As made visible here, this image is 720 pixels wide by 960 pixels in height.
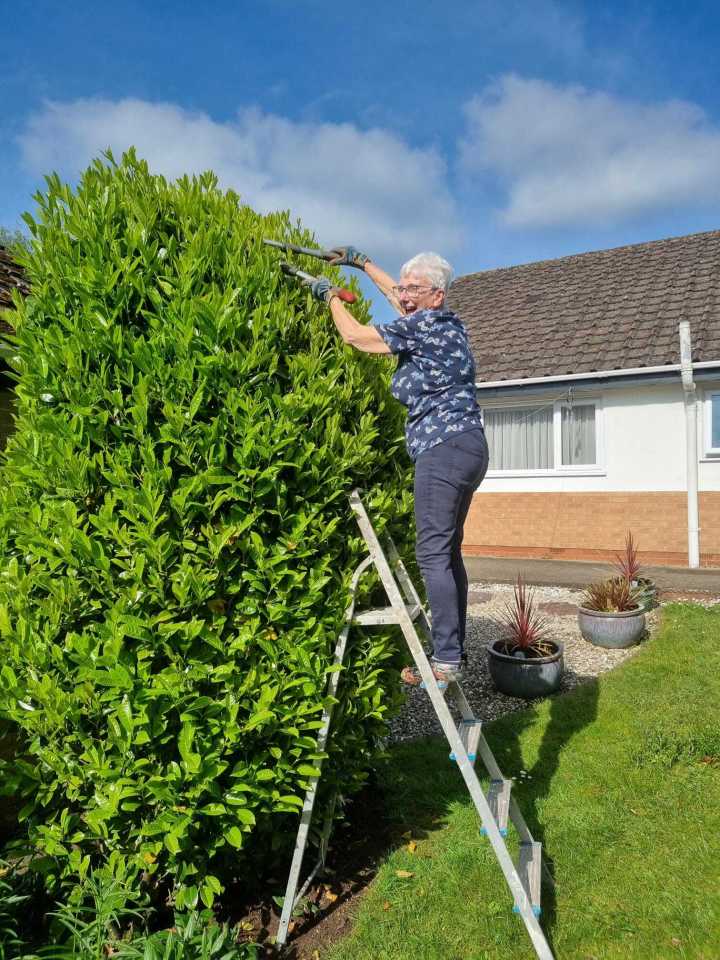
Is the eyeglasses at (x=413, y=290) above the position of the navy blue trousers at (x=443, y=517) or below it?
above

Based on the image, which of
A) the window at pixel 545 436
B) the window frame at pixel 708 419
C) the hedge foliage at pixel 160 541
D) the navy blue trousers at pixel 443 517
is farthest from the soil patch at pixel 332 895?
the window at pixel 545 436

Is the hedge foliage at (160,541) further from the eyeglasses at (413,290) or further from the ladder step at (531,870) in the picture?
the ladder step at (531,870)

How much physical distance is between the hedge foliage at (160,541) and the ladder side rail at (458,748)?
18 centimetres

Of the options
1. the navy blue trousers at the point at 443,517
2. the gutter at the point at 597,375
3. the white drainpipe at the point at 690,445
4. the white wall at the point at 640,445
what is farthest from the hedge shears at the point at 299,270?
the white wall at the point at 640,445

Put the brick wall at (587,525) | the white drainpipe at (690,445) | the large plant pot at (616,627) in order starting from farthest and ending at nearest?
the brick wall at (587,525) < the white drainpipe at (690,445) < the large plant pot at (616,627)

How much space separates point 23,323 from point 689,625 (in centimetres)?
733

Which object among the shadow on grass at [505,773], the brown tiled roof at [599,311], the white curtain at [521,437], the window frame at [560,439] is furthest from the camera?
the white curtain at [521,437]

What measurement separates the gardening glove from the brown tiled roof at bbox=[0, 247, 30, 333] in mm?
2312

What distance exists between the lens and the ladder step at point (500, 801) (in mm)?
2949

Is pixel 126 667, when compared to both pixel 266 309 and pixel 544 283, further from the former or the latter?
pixel 544 283

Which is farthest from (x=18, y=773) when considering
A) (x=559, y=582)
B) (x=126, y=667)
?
(x=559, y=582)

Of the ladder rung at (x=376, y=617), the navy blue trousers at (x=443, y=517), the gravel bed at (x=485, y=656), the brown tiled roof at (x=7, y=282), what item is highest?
the brown tiled roof at (x=7, y=282)

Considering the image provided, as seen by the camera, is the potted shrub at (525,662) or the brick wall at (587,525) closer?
the potted shrub at (525,662)

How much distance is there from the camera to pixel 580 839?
367 cm
